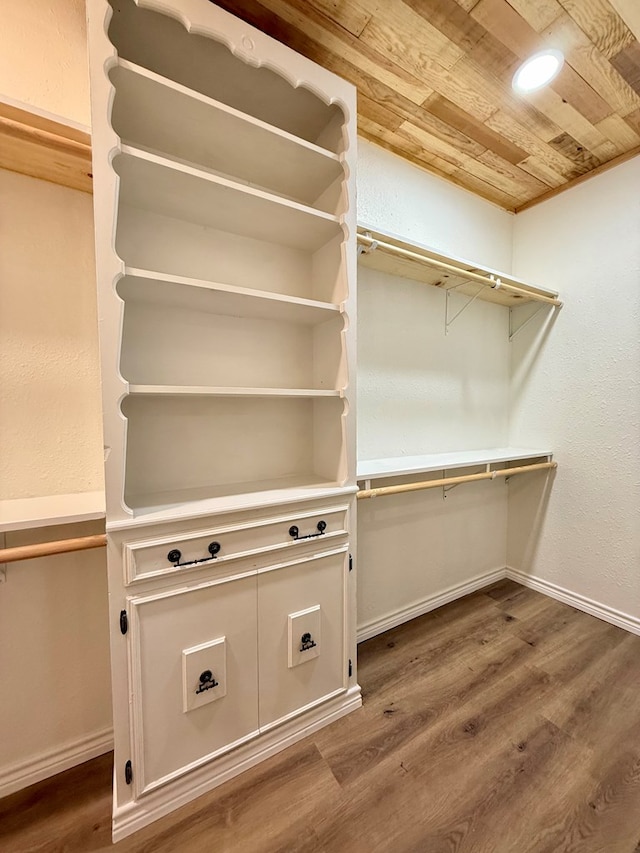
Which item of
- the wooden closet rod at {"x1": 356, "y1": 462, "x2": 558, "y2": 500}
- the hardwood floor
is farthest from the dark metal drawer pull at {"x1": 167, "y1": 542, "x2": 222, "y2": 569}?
the hardwood floor

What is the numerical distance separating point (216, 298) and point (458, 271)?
48.4 inches

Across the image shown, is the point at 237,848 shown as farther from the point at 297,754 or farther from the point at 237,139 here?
the point at 237,139

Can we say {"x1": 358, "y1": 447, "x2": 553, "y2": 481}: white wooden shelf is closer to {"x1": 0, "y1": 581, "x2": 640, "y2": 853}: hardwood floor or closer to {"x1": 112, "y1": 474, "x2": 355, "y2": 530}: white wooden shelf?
{"x1": 112, "y1": 474, "x2": 355, "y2": 530}: white wooden shelf

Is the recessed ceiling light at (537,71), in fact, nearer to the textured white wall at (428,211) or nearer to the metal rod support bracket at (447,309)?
the textured white wall at (428,211)

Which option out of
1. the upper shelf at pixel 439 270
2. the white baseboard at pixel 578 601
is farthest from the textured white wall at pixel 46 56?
the white baseboard at pixel 578 601

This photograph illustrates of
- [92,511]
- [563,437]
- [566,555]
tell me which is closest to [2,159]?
[92,511]

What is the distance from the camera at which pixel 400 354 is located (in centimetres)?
196

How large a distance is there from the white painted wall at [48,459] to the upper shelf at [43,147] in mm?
56

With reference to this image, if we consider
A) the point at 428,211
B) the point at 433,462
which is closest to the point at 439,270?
the point at 428,211

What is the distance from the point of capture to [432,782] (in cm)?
117

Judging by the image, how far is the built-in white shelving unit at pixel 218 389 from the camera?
101cm

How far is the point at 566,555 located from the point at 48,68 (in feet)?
11.1

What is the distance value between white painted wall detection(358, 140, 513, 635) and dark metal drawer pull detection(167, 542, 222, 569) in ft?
2.95

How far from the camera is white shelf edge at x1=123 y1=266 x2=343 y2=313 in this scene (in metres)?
1.02
